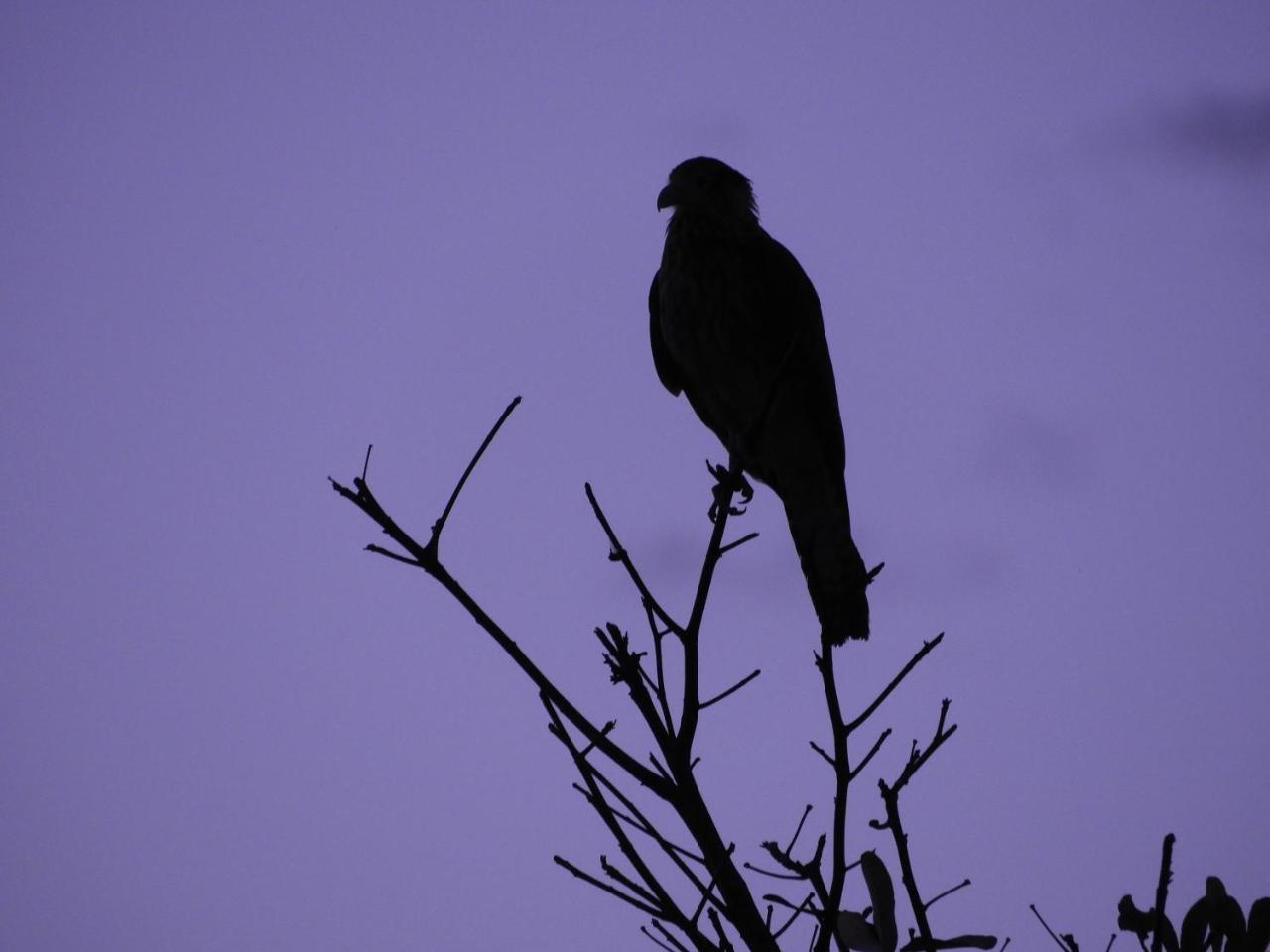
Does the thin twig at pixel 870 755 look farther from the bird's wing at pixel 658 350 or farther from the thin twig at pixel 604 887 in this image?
the bird's wing at pixel 658 350

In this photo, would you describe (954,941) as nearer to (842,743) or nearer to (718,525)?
(842,743)

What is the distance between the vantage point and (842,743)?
187 centimetres

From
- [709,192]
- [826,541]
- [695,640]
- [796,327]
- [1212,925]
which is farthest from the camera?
[709,192]

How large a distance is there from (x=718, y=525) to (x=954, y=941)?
82cm

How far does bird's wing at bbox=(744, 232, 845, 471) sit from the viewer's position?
5172 millimetres

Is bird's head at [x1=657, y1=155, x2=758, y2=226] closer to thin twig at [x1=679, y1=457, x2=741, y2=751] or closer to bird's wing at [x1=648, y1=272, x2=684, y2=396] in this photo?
bird's wing at [x1=648, y1=272, x2=684, y2=396]

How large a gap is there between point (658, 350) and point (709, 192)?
86cm

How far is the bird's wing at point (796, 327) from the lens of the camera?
5.17 metres

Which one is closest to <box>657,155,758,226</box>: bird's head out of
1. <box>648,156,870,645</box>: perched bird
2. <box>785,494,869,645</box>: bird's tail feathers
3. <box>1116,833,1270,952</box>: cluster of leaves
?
<box>648,156,870,645</box>: perched bird

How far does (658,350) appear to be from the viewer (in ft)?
18.8

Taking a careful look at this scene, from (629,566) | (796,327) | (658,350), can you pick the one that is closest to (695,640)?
(629,566)

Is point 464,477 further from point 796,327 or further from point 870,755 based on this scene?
point 796,327

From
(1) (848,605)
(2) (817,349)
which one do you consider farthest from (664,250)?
(1) (848,605)

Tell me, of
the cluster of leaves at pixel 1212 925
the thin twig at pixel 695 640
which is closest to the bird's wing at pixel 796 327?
the thin twig at pixel 695 640
